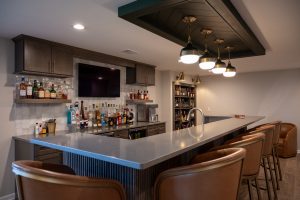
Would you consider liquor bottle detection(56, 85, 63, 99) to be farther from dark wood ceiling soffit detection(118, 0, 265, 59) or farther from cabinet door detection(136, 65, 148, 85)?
dark wood ceiling soffit detection(118, 0, 265, 59)

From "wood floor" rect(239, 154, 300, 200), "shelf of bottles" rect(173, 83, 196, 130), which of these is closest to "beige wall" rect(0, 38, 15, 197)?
"wood floor" rect(239, 154, 300, 200)

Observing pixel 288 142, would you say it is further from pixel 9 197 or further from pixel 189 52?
pixel 9 197

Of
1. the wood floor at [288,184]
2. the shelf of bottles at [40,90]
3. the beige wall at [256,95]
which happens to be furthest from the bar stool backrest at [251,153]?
the beige wall at [256,95]

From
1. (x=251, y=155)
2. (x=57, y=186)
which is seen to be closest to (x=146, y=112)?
(x=251, y=155)

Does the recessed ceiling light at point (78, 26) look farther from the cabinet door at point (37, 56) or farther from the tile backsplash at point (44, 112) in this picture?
the tile backsplash at point (44, 112)

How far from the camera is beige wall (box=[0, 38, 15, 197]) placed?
296cm

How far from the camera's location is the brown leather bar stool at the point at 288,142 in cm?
508

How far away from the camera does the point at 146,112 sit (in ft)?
17.2

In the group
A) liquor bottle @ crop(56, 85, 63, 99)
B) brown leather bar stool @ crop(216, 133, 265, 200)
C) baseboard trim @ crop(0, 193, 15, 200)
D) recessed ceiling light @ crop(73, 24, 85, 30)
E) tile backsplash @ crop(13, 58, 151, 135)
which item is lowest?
baseboard trim @ crop(0, 193, 15, 200)

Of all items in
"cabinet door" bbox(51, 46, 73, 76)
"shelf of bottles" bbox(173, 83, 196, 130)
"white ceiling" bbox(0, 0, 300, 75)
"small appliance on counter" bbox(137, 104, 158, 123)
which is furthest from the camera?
"shelf of bottles" bbox(173, 83, 196, 130)

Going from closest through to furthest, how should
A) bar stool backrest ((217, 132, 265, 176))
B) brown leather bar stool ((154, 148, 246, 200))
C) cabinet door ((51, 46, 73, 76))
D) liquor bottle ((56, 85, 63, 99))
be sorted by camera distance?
brown leather bar stool ((154, 148, 246, 200)), bar stool backrest ((217, 132, 265, 176)), cabinet door ((51, 46, 73, 76)), liquor bottle ((56, 85, 63, 99))

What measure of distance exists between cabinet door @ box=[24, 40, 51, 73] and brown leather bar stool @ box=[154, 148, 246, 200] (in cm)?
256

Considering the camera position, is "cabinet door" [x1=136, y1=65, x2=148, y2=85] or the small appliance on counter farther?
the small appliance on counter

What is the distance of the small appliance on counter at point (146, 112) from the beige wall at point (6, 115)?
2773mm
